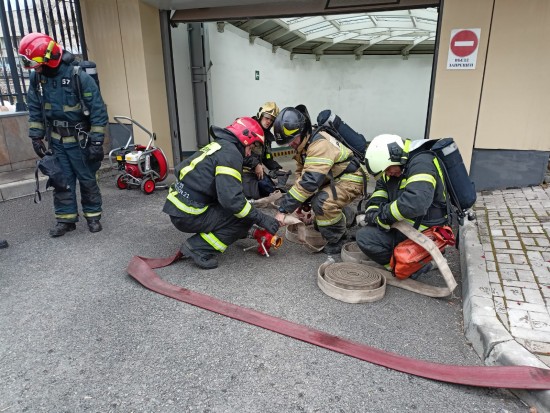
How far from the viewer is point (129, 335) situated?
2721 mm

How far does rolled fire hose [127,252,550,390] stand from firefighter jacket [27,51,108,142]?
189 centimetres

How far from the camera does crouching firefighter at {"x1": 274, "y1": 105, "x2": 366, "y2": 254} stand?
12.3ft

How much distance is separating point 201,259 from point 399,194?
187cm

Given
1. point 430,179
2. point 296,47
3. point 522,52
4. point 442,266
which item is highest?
point 296,47

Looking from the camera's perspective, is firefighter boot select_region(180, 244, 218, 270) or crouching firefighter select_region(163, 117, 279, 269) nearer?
crouching firefighter select_region(163, 117, 279, 269)

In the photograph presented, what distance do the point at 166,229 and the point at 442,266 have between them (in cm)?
312

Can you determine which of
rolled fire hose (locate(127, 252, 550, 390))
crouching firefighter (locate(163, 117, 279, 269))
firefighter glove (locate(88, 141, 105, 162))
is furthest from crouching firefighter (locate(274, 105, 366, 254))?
firefighter glove (locate(88, 141, 105, 162))

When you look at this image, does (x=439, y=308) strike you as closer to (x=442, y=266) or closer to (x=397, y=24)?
(x=442, y=266)

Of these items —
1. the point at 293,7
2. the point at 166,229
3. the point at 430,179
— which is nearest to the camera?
the point at 430,179

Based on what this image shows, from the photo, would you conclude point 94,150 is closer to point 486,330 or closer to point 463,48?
point 486,330

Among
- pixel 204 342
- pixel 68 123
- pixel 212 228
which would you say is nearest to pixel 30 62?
pixel 68 123

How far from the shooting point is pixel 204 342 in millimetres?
2648

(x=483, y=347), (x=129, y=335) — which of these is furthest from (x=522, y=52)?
(x=129, y=335)

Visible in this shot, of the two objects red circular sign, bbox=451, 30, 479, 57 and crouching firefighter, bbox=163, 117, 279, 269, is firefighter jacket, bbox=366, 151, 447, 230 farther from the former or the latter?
red circular sign, bbox=451, 30, 479, 57
